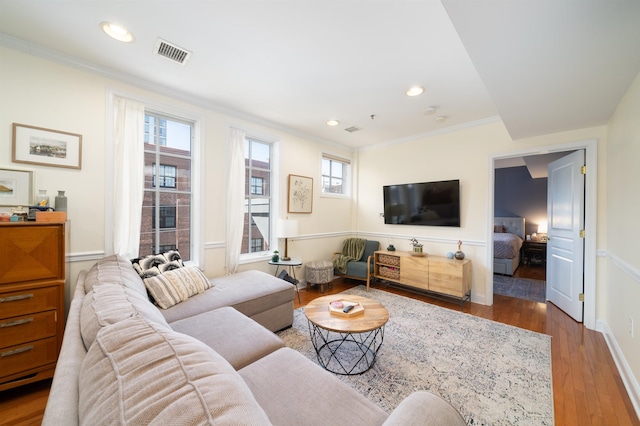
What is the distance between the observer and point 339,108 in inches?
128

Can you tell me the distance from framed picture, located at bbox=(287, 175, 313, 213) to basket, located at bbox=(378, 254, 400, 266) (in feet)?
4.98

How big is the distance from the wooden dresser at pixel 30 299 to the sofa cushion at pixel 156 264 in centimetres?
57

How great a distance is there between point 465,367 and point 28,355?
336 cm

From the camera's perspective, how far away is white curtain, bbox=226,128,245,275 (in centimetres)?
332

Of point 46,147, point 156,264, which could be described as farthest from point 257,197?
point 46,147

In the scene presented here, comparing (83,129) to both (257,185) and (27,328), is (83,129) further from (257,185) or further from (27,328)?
(257,185)

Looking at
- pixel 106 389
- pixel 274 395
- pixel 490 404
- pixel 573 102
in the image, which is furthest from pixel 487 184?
pixel 106 389

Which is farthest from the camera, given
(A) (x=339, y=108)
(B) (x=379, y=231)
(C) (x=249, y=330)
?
(B) (x=379, y=231)

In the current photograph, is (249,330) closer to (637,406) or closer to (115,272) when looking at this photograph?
(115,272)

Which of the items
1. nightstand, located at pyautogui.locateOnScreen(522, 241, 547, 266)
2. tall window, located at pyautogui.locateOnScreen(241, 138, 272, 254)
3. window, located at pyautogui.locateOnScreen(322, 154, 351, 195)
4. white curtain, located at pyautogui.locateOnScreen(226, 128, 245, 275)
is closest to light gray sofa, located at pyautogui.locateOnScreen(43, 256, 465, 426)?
white curtain, located at pyautogui.locateOnScreen(226, 128, 245, 275)

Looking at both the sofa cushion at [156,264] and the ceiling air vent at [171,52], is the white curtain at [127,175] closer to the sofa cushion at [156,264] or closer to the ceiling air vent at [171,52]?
the sofa cushion at [156,264]

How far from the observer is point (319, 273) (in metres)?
3.99

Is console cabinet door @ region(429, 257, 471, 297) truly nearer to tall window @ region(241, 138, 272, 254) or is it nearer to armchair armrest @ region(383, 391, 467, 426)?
tall window @ region(241, 138, 272, 254)

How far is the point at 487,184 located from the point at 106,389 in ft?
14.2
